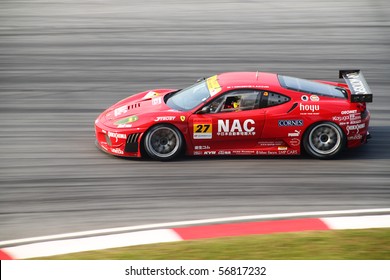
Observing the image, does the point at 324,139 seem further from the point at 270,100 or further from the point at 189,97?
the point at 189,97

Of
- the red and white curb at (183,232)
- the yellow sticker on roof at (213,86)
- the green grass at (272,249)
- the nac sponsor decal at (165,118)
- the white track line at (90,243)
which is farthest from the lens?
the yellow sticker on roof at (213,86)

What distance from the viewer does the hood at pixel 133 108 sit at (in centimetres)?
1225

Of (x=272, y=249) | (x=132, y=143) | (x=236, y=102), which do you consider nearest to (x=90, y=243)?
(x=272, y=249)

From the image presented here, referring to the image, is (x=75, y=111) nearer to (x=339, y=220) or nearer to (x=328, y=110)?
(x=328, y=110)

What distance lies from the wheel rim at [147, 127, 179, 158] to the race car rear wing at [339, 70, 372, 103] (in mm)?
2677

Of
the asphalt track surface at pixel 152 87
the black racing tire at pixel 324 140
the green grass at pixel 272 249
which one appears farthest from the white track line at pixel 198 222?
the black racing tire at pixel 324 140

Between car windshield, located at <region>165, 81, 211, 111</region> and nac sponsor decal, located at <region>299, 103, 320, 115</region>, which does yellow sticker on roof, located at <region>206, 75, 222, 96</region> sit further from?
nac sponsor decal, located at <region>299, 103, 320, 115</region>

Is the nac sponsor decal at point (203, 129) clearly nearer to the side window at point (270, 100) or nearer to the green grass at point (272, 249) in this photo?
the side window at point (270, 100)

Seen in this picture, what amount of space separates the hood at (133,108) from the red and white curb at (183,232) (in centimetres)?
264

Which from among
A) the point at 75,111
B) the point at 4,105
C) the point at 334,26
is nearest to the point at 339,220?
the point at 75,111

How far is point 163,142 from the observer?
12.1 meters

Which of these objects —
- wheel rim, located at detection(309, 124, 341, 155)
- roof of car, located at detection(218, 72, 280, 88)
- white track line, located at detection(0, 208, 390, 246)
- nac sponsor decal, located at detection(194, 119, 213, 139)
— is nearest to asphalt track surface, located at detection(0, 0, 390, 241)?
white track line, located at detection(0, 208, 390, 246)

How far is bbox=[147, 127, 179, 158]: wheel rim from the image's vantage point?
1204 cm
